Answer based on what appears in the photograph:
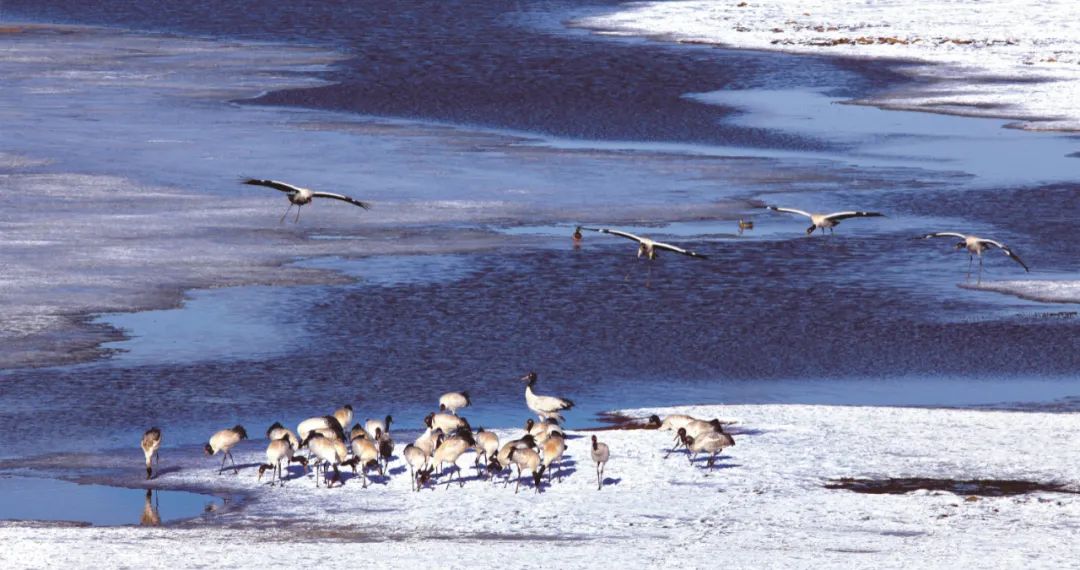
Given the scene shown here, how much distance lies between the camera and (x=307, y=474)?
13.6m

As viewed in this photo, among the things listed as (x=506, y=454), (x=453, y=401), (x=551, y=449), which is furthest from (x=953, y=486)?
(x=453, y=401)

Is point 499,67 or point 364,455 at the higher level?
point 499,67

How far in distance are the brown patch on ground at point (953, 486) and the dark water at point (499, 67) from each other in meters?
19.3

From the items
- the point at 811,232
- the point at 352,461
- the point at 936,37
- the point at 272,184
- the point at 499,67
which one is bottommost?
the point at 352,461

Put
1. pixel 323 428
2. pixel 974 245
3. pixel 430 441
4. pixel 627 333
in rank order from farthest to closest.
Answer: pixel 974 245 < pixel 627 333 < pixel 323 428 < pixel 430 441

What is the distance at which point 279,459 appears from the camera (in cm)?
1313

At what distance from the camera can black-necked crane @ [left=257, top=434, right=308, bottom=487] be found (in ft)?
42.8

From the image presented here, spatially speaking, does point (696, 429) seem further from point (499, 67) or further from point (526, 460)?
point (499, 67)

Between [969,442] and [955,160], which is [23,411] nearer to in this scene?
[969,442]

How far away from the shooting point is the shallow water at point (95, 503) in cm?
1271

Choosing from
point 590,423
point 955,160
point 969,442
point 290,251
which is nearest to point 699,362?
point 590,423

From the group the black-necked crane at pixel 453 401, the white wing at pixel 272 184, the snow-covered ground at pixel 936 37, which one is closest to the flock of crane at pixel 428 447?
the black-necked crane at pixel 453 401

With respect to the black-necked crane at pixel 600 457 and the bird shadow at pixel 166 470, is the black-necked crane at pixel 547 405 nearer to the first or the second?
the black-necked crane at pixel 600 457

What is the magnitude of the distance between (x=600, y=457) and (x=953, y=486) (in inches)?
95.9
